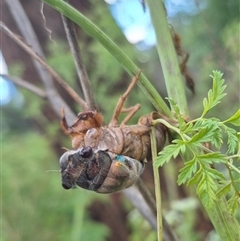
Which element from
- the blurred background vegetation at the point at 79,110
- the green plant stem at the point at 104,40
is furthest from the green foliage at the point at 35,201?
the green plant stem at the point at 104,40

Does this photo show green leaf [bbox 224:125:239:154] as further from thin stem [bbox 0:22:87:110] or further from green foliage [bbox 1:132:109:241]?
green foliage [bbox 1:132:109:241]

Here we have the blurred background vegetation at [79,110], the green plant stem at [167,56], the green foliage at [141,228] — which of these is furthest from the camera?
the green foliage at [141,228]

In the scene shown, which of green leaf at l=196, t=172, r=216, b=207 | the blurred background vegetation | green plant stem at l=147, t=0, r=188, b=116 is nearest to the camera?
green leaf at l=196, t=172, r=216, b=207

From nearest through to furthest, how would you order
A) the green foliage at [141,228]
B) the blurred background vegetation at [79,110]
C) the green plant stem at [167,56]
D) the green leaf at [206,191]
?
the green leaf at [206,191] → the green plant stem at [167,56] → the blurred background vegetation at [79,110] → the green foliage at [141,228]

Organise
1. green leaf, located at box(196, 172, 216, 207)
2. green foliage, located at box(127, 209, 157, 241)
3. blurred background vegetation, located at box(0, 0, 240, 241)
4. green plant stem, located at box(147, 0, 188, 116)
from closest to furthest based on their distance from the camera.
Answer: green leaf, located at box(196, 172, 216, 207) < green plant stem, located at box(147, 0, 188, 116) < blurred background vegetation, located at box(0, 0, 240, 241) < green foliage, located at box(127, 209, 157, 241)

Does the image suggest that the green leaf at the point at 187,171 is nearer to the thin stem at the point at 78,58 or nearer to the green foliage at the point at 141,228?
the thin stem at the point at 78,58

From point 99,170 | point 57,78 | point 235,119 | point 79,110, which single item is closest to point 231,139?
point 235,119

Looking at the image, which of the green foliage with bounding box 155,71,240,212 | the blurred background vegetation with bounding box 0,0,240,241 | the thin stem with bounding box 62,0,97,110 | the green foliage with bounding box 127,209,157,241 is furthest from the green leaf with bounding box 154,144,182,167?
the green foliage with bounding box 127,209,157,241
